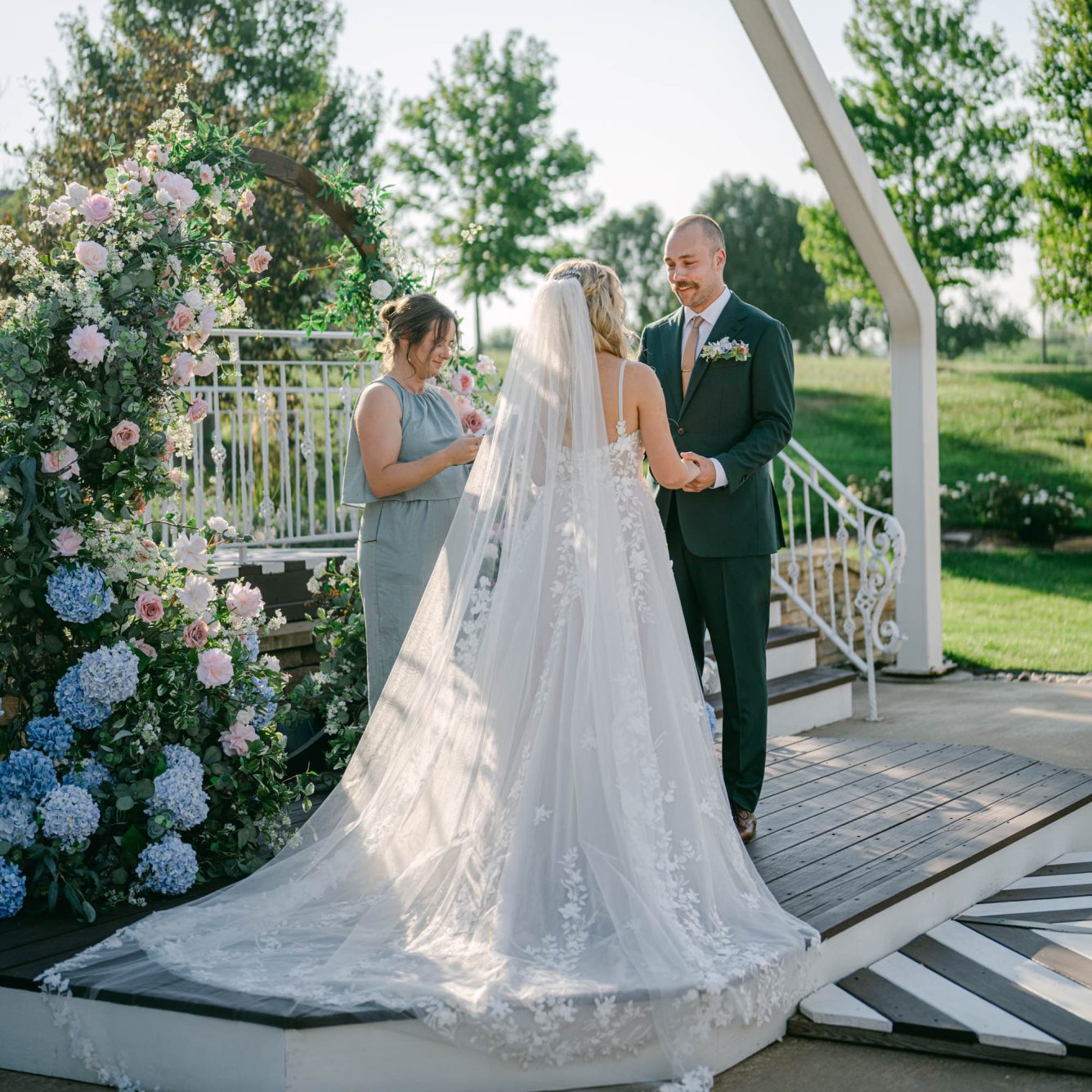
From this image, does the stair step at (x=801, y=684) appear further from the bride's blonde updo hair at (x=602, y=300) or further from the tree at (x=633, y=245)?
the tree at (x=633, y=245)

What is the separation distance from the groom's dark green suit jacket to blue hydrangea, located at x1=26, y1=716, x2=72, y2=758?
6.51 feet

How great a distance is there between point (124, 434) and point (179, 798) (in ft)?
3.48

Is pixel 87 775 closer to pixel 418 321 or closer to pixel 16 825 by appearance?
pixel 16 825

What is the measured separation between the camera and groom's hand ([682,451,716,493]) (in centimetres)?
395

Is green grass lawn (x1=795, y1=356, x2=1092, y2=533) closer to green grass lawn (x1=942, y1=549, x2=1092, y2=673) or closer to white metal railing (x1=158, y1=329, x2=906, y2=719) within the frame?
green grass lawn (x1=942, y1=549, x2=1092, y2=673)

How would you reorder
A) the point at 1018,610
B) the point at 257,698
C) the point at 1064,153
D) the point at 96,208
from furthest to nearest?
1. the point at 1064,153
2. the point at 1018,610
3. the point at 257,698
4. the point at 96,208

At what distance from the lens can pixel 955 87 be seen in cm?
1886

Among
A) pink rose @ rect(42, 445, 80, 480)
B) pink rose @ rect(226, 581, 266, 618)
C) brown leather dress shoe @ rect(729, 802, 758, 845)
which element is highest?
pink rose @ rect(42, 445, 80, 480)

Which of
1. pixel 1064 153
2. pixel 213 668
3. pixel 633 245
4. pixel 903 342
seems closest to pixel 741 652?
pixel 213 668

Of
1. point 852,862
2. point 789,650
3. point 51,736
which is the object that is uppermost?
point 51,736

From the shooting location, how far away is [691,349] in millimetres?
4219

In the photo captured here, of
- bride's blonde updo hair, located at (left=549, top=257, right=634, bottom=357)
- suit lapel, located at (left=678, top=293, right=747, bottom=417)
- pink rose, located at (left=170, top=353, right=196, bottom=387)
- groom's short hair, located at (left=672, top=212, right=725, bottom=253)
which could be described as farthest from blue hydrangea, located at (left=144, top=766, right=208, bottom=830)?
groom's short hair, located at (left=672, top=212, right=725, bottom=253)

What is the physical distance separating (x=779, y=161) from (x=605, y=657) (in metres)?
22.1

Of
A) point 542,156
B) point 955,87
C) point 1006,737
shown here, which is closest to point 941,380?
point 955,87
